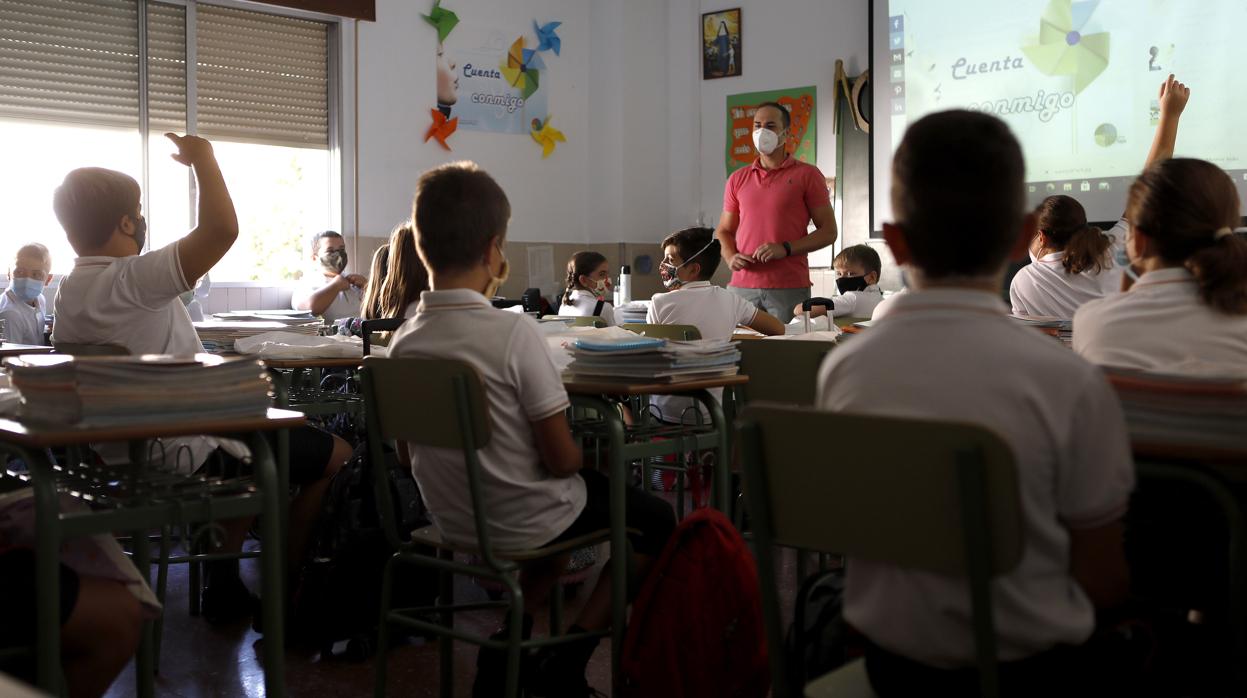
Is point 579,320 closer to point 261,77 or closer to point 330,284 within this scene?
point 330,284

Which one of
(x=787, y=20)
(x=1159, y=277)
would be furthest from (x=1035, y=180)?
(x=1159, y=277)

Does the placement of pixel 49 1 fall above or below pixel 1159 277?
above

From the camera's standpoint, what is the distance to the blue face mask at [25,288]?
5.26 meters

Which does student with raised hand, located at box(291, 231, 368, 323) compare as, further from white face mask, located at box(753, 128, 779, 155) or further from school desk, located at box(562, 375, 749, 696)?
school desk, located at box(562, 375, 749, 696)

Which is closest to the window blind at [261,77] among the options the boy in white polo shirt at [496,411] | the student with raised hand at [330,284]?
the student with raised hand at [330,284]

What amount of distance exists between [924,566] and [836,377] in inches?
9.3

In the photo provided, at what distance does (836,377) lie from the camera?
1.27 metres

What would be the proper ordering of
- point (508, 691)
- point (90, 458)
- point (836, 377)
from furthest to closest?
point (90, 458), point (508, 691), point (836, 377)

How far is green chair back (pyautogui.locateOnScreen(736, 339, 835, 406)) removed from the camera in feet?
9.12

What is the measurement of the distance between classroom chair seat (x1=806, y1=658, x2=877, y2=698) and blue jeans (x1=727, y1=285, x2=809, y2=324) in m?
3.42

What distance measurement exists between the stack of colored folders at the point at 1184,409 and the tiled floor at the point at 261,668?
1356 mm

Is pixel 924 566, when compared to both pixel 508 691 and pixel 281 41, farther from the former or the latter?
pixel 281 41

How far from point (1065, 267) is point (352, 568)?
2.36m

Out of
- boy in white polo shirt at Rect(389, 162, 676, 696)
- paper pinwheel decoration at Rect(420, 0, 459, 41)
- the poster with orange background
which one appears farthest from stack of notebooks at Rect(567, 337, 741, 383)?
paper pinwheel decoration at Rect(420, 0, 459, 41)
